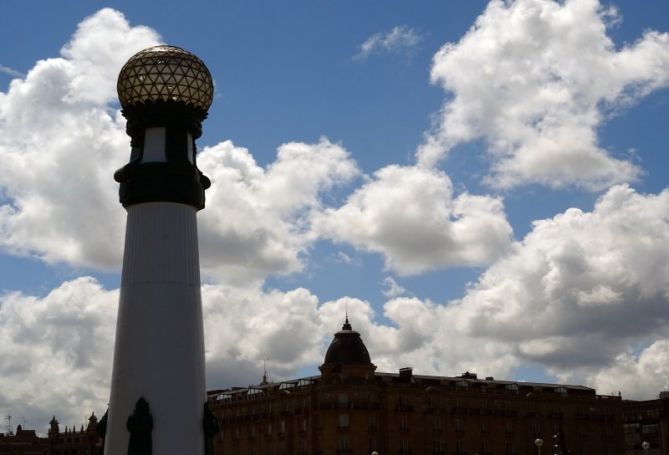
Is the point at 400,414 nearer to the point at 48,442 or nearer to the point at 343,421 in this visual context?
the point at 343,421

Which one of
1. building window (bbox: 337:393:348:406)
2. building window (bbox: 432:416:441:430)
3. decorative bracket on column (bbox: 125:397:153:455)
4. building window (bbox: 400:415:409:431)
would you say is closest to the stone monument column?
decorative bracket on column (bbox: 125:397:153:455)

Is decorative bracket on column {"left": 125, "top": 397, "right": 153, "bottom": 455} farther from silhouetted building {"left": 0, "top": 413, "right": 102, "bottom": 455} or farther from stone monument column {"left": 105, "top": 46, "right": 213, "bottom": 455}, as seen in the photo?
silhouetted building {"left": 0, "top": 413, "right": 102, "bottom": 455}

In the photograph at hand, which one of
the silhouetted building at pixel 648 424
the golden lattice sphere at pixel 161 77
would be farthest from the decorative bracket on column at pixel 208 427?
the silhouetted building at pixel 648 424

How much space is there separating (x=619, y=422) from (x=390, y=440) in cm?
3648

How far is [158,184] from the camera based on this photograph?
28.0m

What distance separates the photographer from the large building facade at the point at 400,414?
344 feet

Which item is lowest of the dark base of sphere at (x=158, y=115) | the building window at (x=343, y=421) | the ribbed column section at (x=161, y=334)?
the ribbed column section at (x=161, y=334)

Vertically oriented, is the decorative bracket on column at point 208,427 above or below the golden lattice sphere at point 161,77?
below

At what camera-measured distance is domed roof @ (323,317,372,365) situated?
10975 cm

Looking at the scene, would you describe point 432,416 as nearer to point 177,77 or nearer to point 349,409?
point 349,409

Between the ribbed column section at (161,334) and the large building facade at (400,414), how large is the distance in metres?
77.7

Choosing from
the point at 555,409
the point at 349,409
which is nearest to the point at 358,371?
the point at 349,409

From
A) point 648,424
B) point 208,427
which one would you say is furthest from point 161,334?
point 648,424

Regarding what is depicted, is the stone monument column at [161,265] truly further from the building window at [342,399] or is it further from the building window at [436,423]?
the building window at [436,423]
